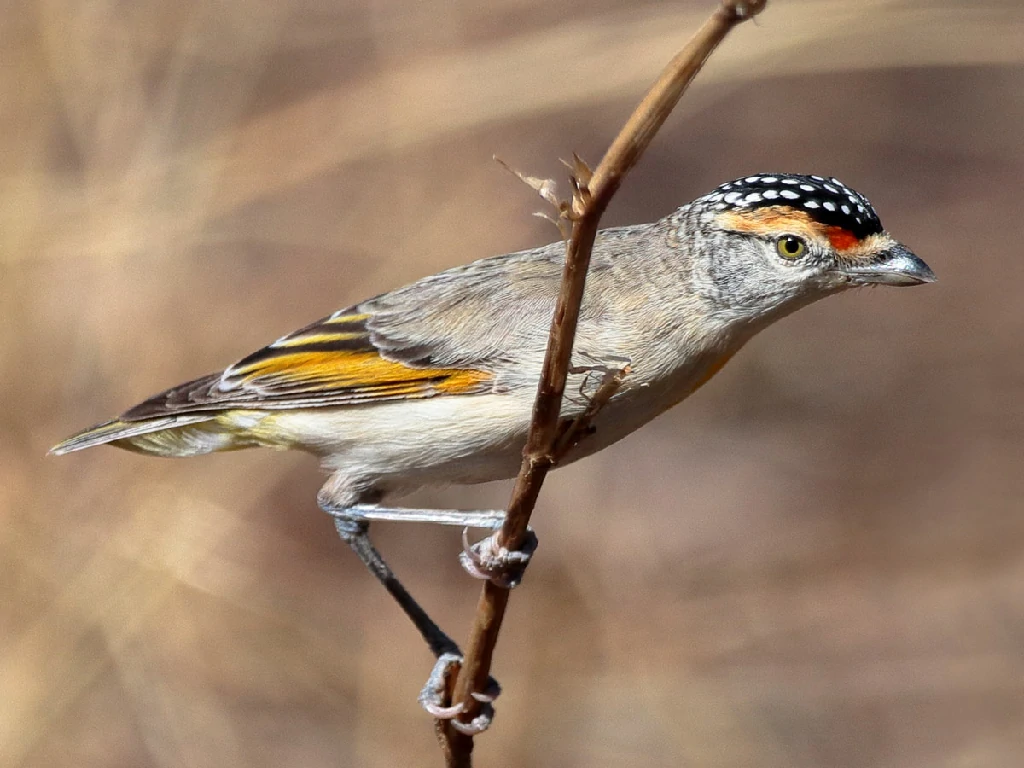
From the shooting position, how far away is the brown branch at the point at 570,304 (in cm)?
243

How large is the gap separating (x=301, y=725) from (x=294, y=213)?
436cm

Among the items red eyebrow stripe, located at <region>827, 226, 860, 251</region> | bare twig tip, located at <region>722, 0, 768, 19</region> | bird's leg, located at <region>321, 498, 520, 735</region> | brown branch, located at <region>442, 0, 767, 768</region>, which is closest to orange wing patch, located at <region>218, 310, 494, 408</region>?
bird's leg, located at <region>321, 498, 520, 735</region>

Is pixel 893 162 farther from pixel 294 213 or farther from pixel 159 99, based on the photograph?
pixel 159 99

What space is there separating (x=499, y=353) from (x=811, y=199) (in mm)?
1289

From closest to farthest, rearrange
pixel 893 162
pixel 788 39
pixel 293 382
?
pixel 293 382 → pixel 788 39 → pixel 893 162

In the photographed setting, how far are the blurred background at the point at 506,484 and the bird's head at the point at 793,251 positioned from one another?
361 cm

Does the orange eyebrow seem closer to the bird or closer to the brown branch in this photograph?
the bird

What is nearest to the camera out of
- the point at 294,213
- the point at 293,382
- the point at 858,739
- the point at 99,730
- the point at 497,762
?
the point at 293,382

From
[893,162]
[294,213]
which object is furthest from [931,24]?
[294,213]

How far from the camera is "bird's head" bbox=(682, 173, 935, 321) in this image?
427 centimetres

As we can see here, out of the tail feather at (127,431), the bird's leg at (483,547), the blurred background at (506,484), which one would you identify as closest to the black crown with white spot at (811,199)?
the bird's leg at (483,547)

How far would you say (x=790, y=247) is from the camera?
436 cm

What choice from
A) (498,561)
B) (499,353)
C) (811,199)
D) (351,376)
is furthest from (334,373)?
(811,199)

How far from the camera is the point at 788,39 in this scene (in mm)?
7652
